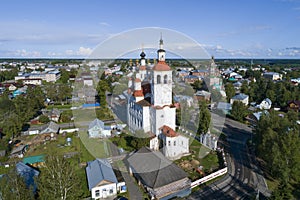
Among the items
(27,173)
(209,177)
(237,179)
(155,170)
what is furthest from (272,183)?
(27,173)

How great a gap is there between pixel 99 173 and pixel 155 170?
3731 mm

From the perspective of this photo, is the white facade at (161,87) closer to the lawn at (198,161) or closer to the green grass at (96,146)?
the lawn at (198,161)

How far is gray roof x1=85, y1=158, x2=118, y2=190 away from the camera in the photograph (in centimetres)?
1348

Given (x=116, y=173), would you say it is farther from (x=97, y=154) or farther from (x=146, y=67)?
(x=146, y=67)

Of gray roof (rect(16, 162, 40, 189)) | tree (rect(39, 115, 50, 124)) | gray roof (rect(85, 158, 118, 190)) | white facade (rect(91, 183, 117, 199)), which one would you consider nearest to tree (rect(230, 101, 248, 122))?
gray roof (rect(85, 158, 118, 190))

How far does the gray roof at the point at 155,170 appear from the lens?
13.1 metres

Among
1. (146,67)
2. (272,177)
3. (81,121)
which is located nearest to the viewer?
(272,177)

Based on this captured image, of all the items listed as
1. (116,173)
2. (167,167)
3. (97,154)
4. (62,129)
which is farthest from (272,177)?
(62,129)

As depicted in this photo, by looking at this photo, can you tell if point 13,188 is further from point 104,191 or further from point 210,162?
point 210,162

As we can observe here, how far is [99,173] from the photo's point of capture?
14273 mm

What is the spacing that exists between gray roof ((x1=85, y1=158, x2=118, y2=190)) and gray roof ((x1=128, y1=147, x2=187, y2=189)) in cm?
165

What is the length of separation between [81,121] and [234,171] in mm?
20292

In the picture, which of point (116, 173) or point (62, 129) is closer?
point (116, 173)

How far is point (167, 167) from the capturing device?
13930 mm
